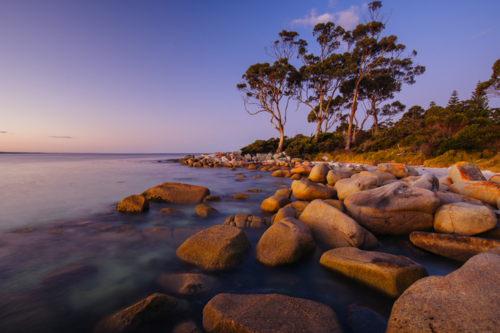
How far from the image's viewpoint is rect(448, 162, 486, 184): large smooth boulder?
6625 millimetres

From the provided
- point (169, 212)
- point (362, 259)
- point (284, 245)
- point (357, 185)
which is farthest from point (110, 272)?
point (357, 185)

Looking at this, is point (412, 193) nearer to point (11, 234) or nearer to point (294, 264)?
point (294, 264)

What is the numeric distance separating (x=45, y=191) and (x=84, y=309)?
36.0 feet

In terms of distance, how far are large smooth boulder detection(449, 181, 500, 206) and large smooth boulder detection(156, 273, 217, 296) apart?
7011mm

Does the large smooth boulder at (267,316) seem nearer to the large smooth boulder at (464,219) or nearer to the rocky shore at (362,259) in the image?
the rocky shore at (362,259)

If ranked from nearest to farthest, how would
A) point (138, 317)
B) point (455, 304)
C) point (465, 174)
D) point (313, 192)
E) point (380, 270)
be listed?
point (455, 304)
point (138, 317)
point (380, 270)
point (465, 174)
point (313, 192)

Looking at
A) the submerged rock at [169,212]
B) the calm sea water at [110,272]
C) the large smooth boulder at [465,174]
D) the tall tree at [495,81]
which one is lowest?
the calm sea water at [110,272]

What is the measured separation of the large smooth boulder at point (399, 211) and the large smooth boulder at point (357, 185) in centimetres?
141

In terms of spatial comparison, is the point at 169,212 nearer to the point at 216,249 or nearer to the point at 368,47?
the point at 216,249

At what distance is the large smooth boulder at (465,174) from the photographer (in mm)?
6625

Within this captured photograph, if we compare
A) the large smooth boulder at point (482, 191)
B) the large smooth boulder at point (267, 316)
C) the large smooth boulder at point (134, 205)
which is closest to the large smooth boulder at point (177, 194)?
the large smooth boulder at point (134, 205)

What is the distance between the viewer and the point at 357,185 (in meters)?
6.16

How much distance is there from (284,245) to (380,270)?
4.53 ft

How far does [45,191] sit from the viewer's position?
33.2 feet
